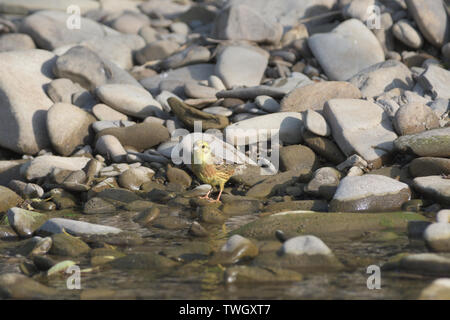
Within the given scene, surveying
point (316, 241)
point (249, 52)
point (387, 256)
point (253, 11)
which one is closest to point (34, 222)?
point (316, 241)

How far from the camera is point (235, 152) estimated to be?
35.1 ft

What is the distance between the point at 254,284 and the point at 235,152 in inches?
194

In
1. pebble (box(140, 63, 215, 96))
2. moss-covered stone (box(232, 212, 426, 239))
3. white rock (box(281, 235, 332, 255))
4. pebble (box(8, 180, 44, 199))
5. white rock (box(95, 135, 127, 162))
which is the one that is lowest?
pebble (box(8, 180, 44, 199))

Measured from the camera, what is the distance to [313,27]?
1562 cm

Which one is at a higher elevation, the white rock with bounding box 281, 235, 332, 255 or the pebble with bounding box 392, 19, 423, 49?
the pebble with bounding box 392, 19, 423, 49

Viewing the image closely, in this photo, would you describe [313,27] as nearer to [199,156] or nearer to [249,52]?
[249,52]

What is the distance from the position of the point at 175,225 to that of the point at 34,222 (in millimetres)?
1793

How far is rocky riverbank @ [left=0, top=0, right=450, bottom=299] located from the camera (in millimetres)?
6344

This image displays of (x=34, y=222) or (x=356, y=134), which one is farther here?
(x=356, y=134)

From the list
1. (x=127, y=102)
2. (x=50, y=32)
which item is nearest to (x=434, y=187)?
(x=127, y=102)

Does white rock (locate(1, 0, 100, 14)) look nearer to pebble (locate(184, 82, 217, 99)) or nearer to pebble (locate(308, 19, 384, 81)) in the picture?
pebble (locate(184, 82, 217, 99))

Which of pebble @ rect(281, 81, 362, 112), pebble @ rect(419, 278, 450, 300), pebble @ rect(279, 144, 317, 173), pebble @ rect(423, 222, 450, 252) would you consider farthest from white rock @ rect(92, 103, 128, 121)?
pebble @ rect(419, 278, 450, 300)
